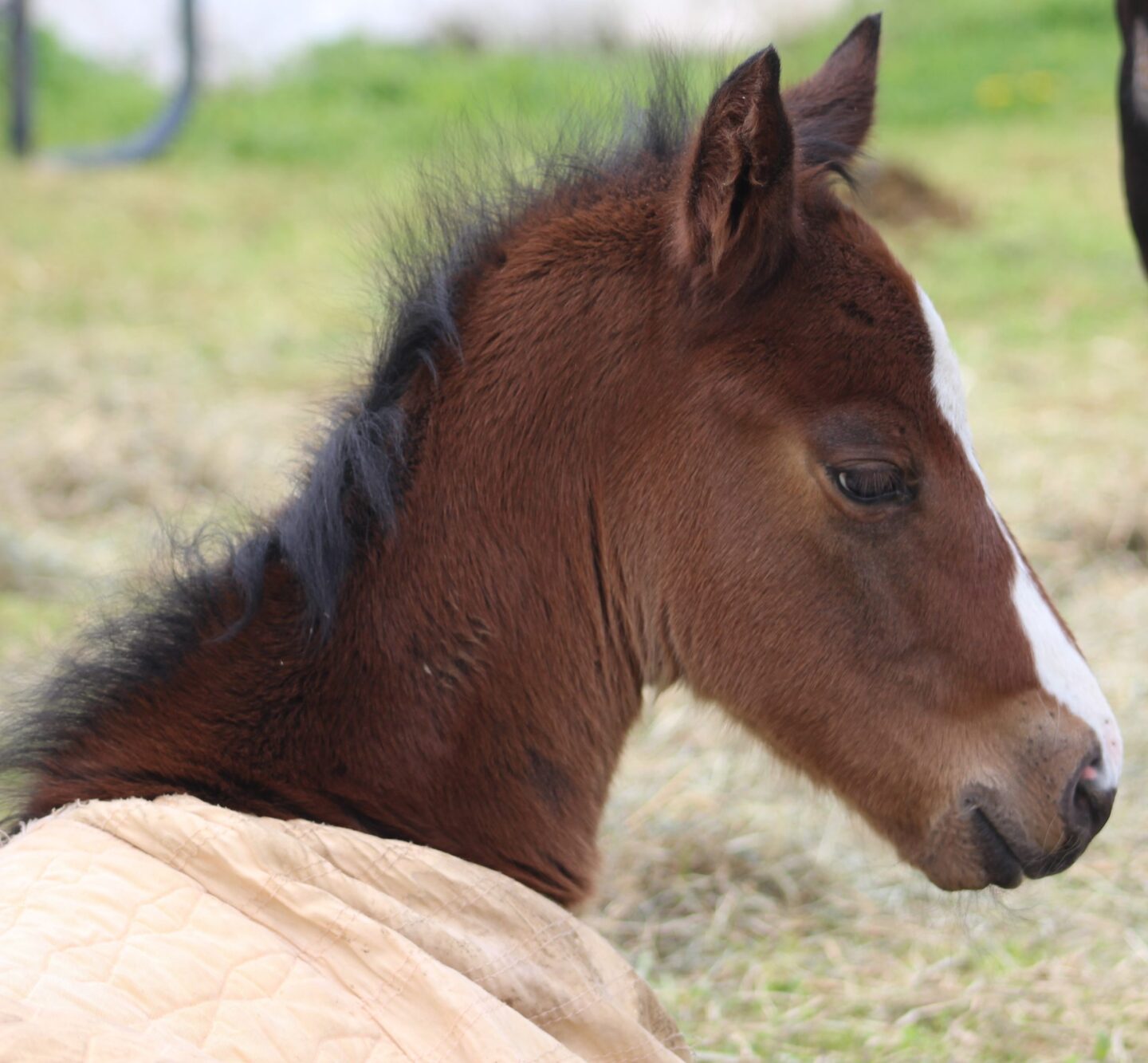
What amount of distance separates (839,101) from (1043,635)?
0.93m

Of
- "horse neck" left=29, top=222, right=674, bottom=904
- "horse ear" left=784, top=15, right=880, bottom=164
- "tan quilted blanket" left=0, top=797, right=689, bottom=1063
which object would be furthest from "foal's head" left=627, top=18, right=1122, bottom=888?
"tan quilted blanket" left=0, top=797, right=689, bottom=1063

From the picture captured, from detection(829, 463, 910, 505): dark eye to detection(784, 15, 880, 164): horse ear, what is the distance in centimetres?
53

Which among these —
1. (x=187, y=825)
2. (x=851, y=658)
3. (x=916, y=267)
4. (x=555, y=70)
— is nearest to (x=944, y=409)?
(x=851, y=658)

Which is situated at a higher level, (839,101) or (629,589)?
(839,101)

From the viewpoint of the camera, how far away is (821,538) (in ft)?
6.38

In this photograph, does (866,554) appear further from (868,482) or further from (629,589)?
(629,589)

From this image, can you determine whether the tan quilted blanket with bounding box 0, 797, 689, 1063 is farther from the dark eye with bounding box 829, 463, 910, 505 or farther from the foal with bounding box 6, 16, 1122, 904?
the dark eye with bounding box 829, 463, 910, 505

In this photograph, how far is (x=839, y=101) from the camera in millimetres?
2275

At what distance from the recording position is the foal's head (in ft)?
6.30

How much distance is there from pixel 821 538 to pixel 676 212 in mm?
495

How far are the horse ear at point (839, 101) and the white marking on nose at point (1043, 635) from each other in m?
0.33

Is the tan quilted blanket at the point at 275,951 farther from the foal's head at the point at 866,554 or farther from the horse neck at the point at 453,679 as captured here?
the foal's head at the point at 866,554

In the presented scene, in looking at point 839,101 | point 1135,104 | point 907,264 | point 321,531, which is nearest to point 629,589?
point 321,531

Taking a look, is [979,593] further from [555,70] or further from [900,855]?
[555,70]
